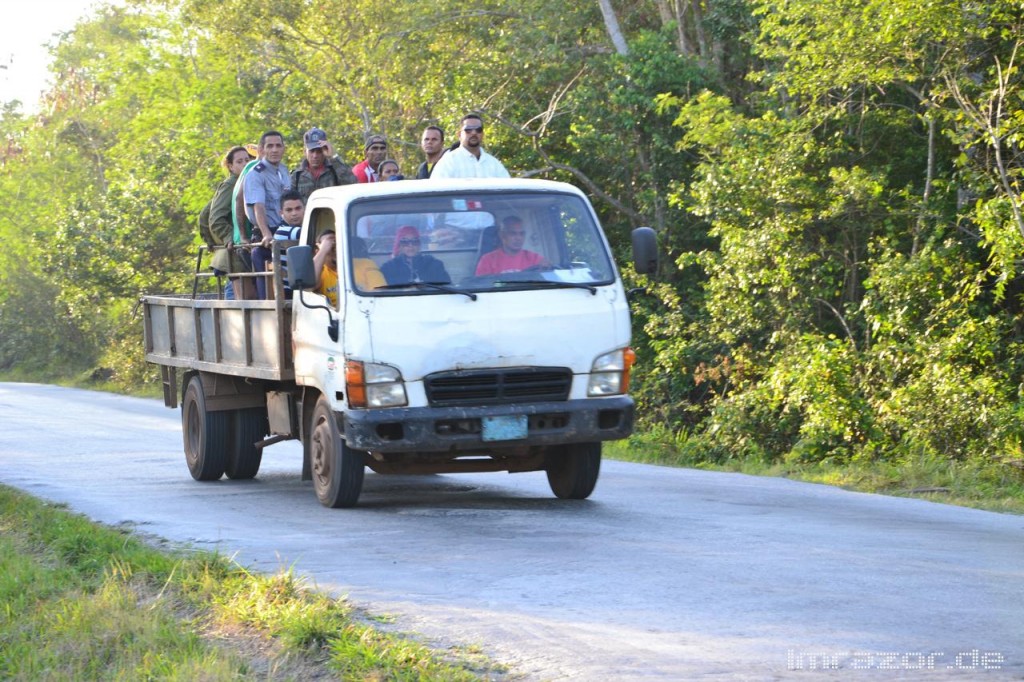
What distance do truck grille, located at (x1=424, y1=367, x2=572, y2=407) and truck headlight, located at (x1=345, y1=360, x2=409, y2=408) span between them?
200mm

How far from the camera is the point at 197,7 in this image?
3098cm

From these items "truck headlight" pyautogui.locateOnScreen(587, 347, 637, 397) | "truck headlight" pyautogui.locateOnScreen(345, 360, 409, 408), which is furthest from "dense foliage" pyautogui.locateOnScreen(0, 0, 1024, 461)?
"truck headlight" pyautogui.locateOnScreen(345, 360, 409, 408)

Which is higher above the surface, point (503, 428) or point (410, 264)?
point (410, 264)

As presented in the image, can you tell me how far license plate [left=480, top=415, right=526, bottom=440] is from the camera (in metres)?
9.37

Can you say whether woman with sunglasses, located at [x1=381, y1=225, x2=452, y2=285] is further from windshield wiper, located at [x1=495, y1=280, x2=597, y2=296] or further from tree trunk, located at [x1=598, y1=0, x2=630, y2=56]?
tree trunk, located at [x1=598, y1=0, x2=630, y2=56]

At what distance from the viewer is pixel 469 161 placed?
36.8ft

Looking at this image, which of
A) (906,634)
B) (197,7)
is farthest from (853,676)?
(197,7)

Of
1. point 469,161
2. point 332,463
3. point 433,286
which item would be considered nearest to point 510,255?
point 433,286

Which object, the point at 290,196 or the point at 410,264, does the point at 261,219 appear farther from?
the point at 410,264

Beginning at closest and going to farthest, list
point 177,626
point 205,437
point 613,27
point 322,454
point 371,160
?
1. point 177,626
2. point 322,454
3. point 205,437
4. point 371,160
5. point 613,27

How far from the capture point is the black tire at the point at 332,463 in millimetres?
9820

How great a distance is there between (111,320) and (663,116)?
28174 mm

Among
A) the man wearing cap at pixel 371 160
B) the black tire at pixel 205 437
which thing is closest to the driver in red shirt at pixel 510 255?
the man wearing cap at pixel 371 160

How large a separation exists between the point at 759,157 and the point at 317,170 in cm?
878
